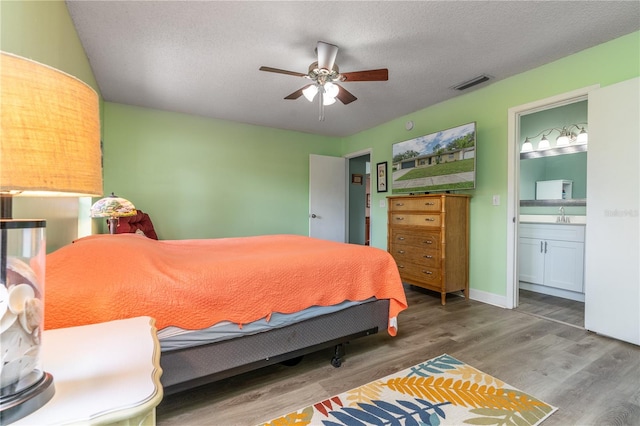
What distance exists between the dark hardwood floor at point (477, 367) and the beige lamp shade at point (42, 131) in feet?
4.48

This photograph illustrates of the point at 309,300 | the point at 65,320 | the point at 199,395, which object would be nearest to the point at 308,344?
the point at 309,300

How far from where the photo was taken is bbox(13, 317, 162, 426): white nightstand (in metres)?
0.55

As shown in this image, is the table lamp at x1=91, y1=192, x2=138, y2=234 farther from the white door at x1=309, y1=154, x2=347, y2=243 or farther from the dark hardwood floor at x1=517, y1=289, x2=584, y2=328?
the dark hardwood floor at x1=517, y1=289, x2=584, y2=328

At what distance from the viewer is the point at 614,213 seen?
223cm

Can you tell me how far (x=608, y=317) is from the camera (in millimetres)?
2250

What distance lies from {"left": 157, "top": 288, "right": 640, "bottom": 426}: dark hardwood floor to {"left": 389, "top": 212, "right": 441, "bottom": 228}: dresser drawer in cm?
103

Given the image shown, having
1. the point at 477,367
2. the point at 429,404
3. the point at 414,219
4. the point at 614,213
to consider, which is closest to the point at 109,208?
the point at 429,404

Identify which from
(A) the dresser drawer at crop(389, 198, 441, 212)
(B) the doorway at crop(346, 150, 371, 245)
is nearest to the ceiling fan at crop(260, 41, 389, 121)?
(A) the dresser drawer at crop(389, 198, 441, 212)

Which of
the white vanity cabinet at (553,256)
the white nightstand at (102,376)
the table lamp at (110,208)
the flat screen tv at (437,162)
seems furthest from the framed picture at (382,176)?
the white nightstand at (102,376)

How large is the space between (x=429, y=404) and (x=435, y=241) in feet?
6.24

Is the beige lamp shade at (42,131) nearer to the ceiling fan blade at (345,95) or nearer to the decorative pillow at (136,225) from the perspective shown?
the ceiling fan blade at (345,95)

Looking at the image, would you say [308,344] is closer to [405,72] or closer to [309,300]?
[309,300]

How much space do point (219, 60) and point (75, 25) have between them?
1.02 metres

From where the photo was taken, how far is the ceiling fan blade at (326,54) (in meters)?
2.28
